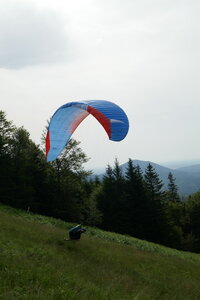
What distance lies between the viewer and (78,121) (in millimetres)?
15500

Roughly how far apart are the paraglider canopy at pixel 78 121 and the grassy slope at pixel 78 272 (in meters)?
4.28

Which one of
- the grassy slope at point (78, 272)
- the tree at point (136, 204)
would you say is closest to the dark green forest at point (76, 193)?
the tree at point (136, 204)

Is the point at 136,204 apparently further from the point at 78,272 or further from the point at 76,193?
the point at 78,272

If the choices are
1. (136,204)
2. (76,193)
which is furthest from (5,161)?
(136,204)

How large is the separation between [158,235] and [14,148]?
84.5 feet

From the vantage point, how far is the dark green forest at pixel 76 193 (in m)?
36.3

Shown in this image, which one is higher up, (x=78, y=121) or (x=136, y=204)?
(x=78, y=121)

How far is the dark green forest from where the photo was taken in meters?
36.3

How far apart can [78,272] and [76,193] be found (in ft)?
99.7

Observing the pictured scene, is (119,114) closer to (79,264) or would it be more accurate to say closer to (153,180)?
(79,264)

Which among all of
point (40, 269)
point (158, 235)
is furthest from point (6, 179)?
point (40, 269)

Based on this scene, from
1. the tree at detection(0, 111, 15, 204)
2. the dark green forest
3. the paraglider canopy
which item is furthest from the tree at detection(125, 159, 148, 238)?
the paraglider canopy

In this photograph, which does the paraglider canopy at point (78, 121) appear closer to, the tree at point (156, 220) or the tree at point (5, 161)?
the tree at point (5, 161)

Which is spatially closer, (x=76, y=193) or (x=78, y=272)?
(x=78, y=272)
